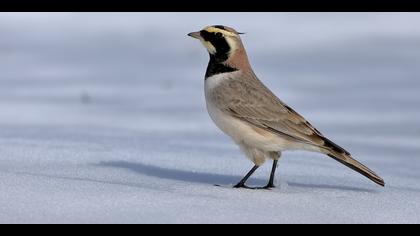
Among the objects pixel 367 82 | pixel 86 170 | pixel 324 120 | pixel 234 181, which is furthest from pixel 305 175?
pixel 367 82

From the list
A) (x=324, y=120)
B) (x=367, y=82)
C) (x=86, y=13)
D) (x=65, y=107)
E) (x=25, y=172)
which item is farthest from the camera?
(x=86, y=13)

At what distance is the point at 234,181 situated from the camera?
673 cm

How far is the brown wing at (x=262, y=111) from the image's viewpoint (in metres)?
6.36

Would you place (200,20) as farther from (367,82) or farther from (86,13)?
(367,82)

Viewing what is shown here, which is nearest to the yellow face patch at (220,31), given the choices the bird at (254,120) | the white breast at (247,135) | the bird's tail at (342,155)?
the bird at (254,120)

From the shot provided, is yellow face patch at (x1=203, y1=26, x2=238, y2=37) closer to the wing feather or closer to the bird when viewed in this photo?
the bird

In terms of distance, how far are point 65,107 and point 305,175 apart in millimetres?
4903

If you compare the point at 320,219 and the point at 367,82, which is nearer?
the point at 320,219

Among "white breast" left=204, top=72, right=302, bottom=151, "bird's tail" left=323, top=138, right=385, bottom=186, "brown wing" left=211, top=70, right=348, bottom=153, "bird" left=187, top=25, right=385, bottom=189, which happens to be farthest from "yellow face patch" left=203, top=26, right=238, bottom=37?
"bird's tail" left=323, top=138, right=385, bottom=186

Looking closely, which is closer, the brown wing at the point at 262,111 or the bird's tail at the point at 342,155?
the bird's tail at the point at 342,155

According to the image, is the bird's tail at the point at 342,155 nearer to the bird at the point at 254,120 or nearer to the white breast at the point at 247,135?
the bird at the point at 254,120

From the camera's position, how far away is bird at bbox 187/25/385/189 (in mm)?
6348

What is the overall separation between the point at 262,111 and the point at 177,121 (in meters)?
3.68

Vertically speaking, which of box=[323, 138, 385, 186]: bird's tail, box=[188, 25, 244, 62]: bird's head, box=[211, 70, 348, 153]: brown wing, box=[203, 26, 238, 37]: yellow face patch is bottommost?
box=[323, 138, 385, 186]: bird's tail
